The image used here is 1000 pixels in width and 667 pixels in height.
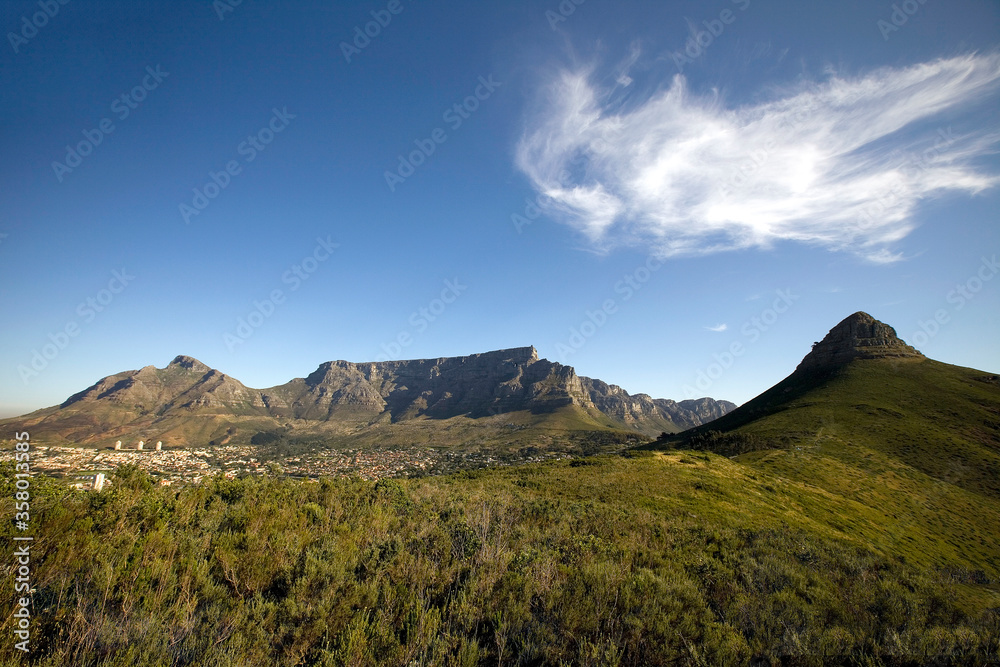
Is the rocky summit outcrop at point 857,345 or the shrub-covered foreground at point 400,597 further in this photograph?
the rocky summit outcrop at point 857,345

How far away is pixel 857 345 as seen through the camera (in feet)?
322

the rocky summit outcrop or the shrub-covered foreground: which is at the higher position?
the rocky summit outcrop

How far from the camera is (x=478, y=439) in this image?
14812cm

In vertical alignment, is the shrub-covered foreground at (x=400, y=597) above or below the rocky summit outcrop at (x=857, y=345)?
below

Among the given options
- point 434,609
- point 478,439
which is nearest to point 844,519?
point 434,609

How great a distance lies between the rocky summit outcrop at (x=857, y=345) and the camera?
308ft

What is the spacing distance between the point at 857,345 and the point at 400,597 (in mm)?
136527

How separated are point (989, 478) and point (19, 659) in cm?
8085

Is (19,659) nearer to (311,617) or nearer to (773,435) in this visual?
(311,617)

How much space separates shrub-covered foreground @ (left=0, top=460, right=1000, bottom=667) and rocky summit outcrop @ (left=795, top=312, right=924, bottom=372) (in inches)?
4605

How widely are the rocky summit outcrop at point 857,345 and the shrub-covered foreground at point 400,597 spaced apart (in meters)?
117

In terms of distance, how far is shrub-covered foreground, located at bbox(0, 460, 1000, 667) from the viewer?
17.2 ft

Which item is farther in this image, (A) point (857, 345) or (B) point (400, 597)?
(A) point (857, 345)

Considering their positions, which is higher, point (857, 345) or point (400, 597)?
point (857, 345)
